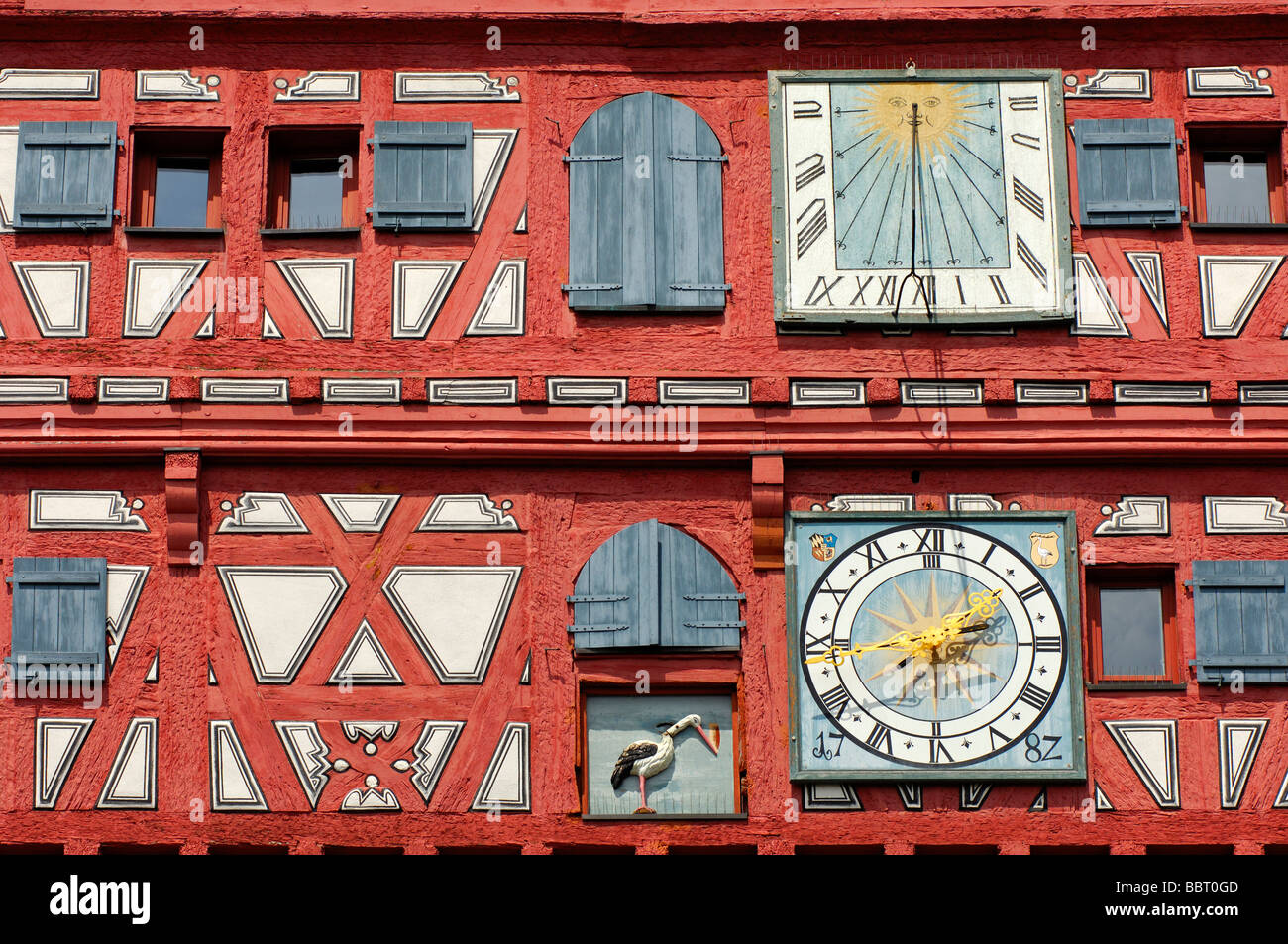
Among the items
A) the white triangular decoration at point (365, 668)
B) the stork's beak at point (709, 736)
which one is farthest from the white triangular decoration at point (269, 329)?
the stork's beak at point (709, 736)

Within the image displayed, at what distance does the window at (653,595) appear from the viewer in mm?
17062

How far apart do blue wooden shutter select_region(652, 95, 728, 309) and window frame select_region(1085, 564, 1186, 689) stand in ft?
9.92

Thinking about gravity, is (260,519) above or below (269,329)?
below

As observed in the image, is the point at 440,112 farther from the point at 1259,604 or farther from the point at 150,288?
the point at 1259,604

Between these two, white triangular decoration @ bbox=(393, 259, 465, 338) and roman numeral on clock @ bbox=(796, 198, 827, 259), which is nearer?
white triangular decoration @ bbox=(393, 259, 465, 338)

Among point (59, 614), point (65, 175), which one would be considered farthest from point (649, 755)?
point (65, 175)

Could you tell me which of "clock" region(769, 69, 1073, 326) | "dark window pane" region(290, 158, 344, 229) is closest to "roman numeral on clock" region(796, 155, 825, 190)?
"clock" region(769, 69, 1073, 326)

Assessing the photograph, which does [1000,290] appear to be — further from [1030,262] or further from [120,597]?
[120,597]

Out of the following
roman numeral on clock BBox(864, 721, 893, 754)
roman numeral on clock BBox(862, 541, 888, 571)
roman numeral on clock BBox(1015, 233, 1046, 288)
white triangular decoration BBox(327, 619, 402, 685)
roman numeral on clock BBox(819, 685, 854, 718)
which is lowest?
roman numeral on clock BBox(864, 721, 893, 754)

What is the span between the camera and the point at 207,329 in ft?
57.4

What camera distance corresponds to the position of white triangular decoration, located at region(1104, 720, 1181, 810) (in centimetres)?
1684

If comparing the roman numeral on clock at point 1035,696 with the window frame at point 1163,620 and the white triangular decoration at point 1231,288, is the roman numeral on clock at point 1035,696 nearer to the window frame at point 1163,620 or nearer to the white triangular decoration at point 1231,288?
the window frame at point 1163,620

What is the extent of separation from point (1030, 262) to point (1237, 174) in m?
1.66

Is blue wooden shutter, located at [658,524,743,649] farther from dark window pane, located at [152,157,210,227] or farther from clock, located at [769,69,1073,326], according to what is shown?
dark window pane, located at [152,157,210,227]
